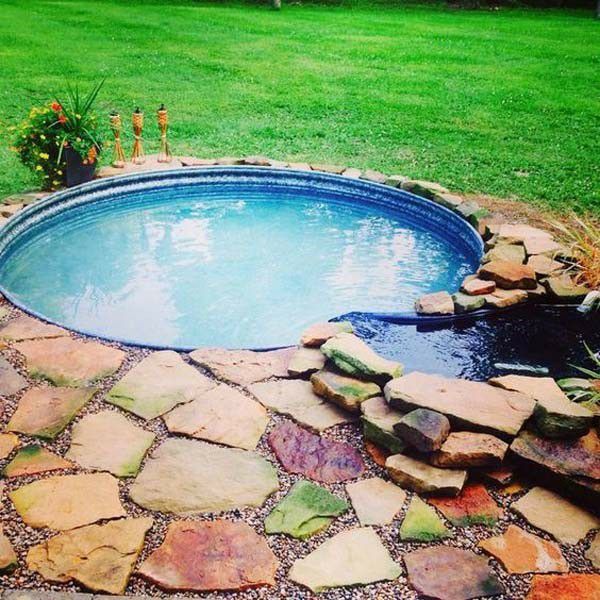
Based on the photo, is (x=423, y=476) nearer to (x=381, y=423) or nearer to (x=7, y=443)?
→ (x=381, y=423)

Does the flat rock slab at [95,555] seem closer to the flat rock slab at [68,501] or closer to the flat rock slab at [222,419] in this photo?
the flat rock slab at [68,501]

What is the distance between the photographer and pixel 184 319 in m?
4.47

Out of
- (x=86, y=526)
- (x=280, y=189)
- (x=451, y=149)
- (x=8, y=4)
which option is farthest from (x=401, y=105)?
(x=8, y=4)

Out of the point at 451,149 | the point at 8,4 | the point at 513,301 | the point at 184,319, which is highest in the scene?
the point at 8,4

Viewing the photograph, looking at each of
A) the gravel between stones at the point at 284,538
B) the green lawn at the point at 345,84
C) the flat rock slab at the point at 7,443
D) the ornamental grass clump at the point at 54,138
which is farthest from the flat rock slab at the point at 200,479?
the green lawn at the point at 345,84

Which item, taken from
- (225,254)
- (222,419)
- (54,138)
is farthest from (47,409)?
(54,138)

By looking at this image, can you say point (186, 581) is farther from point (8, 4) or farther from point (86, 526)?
point (8, 4)

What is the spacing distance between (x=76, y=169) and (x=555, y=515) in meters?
4.87

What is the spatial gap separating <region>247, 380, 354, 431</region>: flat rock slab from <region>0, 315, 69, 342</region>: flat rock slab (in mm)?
1240

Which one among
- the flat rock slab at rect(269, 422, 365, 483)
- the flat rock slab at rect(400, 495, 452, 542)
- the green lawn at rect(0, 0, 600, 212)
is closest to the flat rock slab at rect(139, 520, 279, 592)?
the flat rock slab at rect(269, 422, 365, 483)

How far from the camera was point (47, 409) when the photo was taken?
298 centimetres

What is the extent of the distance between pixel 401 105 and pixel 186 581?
8.05m

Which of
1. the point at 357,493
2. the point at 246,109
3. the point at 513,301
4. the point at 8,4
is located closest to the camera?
the point at 357,493

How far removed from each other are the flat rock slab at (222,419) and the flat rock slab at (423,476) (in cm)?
63
